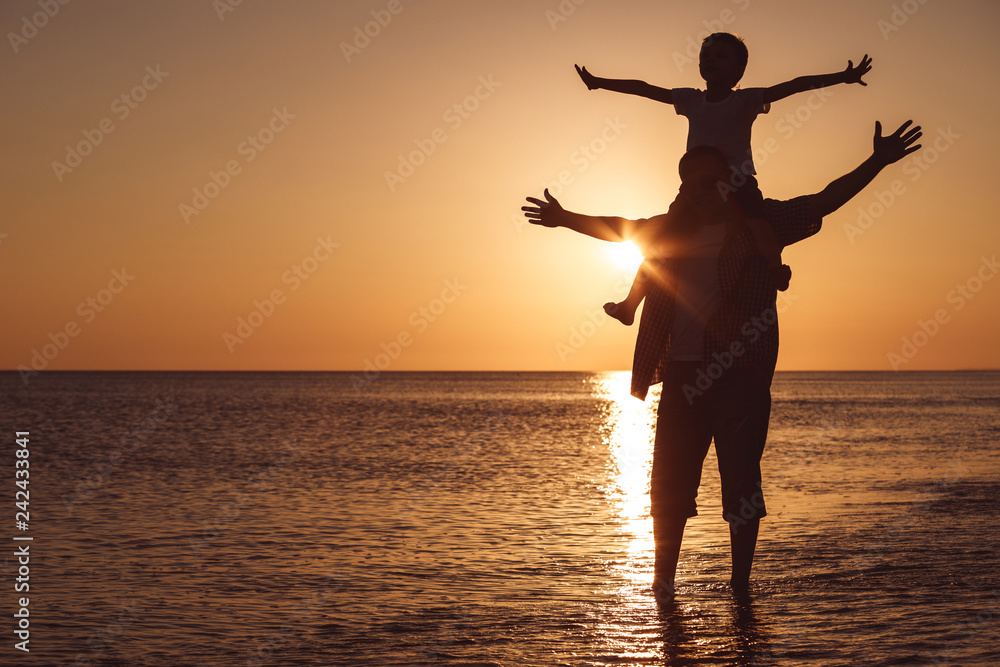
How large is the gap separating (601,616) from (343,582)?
96.7 inches

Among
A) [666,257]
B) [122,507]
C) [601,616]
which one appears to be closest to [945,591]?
[601,616]

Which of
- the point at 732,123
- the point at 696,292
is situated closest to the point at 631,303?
the point at 696,292

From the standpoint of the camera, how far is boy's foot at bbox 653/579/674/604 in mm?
5969

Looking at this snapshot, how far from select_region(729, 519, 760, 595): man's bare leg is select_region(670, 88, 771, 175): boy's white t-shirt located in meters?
2.25

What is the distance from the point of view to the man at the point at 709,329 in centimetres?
567

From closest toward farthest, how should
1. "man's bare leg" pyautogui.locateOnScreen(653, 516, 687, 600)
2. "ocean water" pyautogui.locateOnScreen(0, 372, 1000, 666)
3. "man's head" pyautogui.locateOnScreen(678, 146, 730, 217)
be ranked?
"ocean water" pyautogui.locateOnScreen(0, 372, 1000, 666), "man's head" pyautogui.locateOnScreen(678, 146, 730, 217), "man's bare leg" pyautogui.locateOnScreen(653, 516, 687, 600)

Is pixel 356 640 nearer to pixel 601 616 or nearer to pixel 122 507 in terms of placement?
pixel 601 616

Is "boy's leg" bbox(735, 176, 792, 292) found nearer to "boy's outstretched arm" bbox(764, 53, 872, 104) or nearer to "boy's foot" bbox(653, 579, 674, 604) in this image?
"boy's outstretched arm" bbox(764, 53, 872, 104)

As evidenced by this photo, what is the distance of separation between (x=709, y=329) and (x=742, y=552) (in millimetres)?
1499

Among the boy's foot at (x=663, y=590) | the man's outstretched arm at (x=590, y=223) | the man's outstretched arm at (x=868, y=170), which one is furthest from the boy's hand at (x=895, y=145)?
the boy's foot at (x=663, y=590)

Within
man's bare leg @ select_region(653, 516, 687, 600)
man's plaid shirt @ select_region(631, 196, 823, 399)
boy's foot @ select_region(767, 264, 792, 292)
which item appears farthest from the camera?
man's bare leg @ select_region(653, 516, 687, 600)

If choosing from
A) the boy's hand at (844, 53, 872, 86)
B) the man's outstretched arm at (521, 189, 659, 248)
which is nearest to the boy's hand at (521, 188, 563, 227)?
the man's outstretched arm at (521, 189, 659, 248)

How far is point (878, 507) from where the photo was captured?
11.4 m

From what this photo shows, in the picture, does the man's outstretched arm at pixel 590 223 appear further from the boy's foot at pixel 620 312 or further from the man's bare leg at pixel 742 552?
the man's bare leg at pixel 742 552
